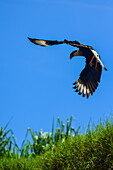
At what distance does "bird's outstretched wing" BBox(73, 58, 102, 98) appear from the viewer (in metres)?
6.04

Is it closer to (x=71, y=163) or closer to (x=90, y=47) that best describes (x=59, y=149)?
(x=71, y=163)

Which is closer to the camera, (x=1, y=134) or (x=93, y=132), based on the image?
(x=93, y=132)

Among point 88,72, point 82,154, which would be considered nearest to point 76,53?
point 88,72

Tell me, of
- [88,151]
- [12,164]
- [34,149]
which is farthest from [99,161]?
[34,149]

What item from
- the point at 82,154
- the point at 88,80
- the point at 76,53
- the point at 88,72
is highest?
the point at 76,53

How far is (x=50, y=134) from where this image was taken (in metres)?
7.02

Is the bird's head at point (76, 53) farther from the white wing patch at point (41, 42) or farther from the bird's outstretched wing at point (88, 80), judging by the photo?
the white wing patch at point (41, 42)

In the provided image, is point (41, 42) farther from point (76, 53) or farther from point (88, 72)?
point (88, 72)

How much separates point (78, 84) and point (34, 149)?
183 centimetres

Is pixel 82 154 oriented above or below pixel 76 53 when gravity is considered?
below

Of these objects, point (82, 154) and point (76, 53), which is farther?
point (76, 53)

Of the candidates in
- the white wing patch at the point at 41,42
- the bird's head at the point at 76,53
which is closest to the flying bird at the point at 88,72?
the bird's head at the point at 76,53

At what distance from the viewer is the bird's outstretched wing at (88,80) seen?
6.04 metres

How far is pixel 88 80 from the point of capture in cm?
638
